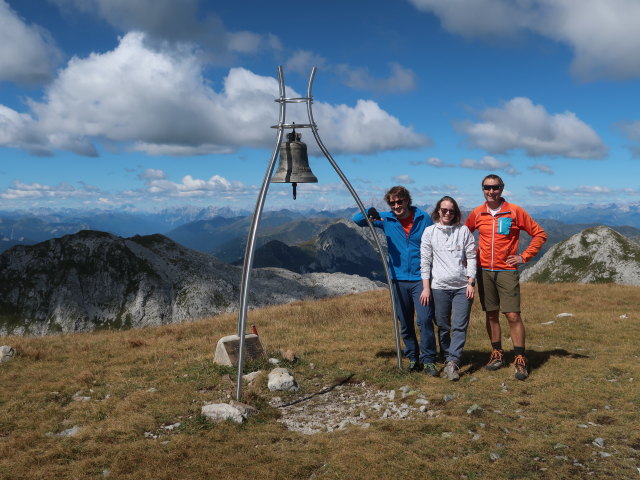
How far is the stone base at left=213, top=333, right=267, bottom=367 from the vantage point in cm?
1112

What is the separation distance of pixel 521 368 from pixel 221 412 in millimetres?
6531

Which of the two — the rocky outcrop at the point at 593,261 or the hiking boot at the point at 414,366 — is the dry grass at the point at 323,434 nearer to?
the hiking boot at the point at 414,366

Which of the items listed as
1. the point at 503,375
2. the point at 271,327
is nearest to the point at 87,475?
the point at 503,375

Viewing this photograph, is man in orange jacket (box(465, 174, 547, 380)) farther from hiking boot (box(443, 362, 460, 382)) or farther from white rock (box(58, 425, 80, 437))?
white rock (box(58, 425, 80, 437))

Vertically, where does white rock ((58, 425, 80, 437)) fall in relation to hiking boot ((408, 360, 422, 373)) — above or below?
below

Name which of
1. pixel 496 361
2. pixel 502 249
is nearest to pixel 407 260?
pixel 502 249

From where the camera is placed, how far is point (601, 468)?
Result: 19.9 ft

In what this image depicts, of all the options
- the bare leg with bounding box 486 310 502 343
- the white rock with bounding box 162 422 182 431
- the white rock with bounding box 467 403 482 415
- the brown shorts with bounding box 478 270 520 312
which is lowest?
the white rock with bounding box 162 422 182 431

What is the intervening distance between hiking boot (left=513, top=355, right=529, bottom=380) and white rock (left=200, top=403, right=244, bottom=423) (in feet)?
19.8

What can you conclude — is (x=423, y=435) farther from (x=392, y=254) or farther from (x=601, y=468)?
(x=392, y=254)

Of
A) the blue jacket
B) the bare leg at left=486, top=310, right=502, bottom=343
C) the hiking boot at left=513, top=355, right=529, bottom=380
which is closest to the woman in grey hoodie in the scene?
the blue jacket

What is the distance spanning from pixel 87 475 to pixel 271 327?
421 inches

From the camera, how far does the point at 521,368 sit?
9.75 m

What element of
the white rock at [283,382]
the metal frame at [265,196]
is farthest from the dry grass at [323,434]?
the metal frame at [265,196]
